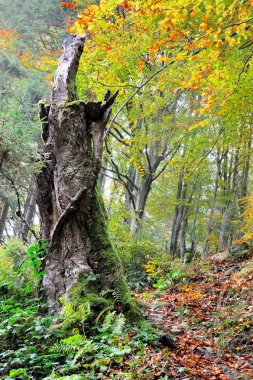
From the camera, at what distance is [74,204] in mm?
5004

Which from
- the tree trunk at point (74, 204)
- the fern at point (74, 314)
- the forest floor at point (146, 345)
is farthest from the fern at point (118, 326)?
the tree trunk at point (74, 204)

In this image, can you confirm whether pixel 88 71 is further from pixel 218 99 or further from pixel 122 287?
pixel 122 287

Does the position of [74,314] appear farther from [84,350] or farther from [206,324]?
[206,324]

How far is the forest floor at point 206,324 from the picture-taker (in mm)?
3553

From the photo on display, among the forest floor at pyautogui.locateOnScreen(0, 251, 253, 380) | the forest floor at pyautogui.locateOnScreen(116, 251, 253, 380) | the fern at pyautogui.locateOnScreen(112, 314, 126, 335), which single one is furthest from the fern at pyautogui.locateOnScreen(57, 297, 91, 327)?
the forest floor at pyautogui.locateOnScreen(116, 251, 253, 380)

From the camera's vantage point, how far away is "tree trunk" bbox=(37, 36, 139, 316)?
193 inches

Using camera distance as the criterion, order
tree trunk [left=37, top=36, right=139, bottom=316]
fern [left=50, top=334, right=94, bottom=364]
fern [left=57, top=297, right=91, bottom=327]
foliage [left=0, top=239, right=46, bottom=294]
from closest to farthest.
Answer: fern [left=50, top=334, right=94, bottom=364] < fern [left=57, top=297, right=91, bottom=327] < tree trunk [left=37, top=36, right=139, bottom=316] < foliage [left=0, top=239, right=46, bottom=294]

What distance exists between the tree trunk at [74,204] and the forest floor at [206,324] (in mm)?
1043

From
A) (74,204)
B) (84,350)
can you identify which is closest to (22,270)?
(74,204)

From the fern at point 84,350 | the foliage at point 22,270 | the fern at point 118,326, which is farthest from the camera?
the foliage at point 22,270

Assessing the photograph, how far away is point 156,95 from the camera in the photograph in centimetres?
1095

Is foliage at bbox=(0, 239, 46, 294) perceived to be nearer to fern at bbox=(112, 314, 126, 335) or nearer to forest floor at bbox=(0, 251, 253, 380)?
forest floor at bbox=(0, 251, 253, 380)

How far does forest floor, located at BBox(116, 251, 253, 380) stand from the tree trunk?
1.04 m

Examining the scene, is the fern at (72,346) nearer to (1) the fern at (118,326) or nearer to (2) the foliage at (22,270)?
(1) the fern at (118,326)
